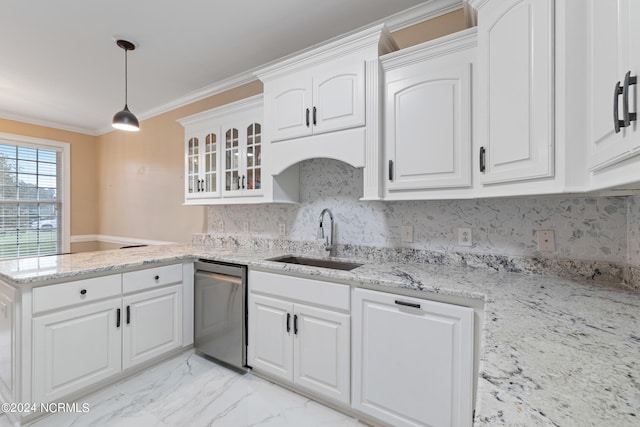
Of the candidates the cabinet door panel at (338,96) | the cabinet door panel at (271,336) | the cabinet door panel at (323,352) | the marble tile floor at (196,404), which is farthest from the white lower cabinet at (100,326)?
the cabinet door panel at (338,96)

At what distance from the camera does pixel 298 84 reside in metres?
2.11

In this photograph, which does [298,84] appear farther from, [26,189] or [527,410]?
[26,189]

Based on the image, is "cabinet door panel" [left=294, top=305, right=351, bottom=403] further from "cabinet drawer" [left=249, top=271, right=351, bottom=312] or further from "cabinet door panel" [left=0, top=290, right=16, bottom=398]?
"cabinet door panel" [left=0, top=290, right=16, bottom=398]

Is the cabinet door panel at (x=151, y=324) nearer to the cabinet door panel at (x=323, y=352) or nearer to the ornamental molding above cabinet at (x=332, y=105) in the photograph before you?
the cabinet door panel at (x=323, y=352)

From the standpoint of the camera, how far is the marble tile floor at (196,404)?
1.70 m

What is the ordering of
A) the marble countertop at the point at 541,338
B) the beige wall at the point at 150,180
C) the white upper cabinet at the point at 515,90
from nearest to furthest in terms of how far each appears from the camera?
the marble countertop at the point at 541,338
the white upper cabinet at the point at 515,90
the beige wall at the point at 150,180

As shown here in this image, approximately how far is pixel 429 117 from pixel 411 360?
1.32 m

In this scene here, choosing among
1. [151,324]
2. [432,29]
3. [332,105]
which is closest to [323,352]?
[151,324]

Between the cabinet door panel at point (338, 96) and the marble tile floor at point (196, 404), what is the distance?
1797 mm

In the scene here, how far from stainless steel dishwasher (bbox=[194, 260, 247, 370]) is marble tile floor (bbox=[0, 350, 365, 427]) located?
0.55 feet

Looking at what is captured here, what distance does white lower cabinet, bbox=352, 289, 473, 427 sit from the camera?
1353 millimetres

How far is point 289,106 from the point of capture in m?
2.16

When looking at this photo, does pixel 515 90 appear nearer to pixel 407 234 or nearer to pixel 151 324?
pixel 407 234

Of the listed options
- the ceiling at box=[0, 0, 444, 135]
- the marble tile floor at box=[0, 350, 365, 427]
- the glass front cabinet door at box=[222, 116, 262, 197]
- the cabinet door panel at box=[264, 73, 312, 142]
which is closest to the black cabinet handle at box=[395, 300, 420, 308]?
the marble tile floor at box=[0, 350, 365, 427]
